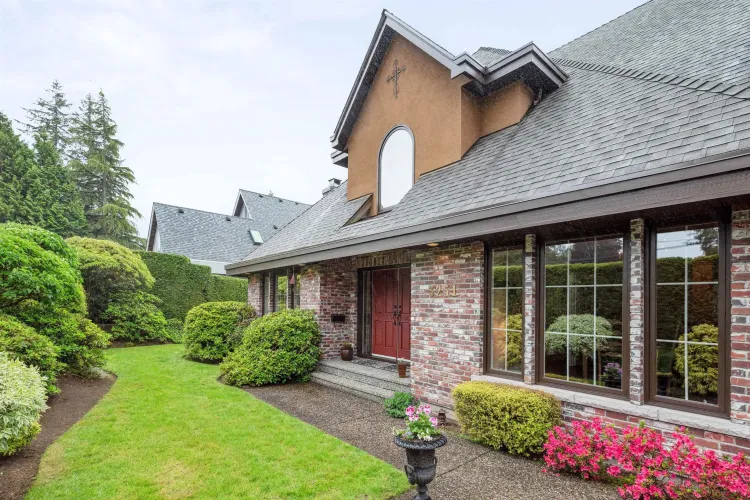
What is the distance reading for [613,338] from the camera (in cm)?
399

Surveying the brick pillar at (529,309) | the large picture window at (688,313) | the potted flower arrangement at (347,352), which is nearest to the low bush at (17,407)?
the potted flower arrangement at (347,352)

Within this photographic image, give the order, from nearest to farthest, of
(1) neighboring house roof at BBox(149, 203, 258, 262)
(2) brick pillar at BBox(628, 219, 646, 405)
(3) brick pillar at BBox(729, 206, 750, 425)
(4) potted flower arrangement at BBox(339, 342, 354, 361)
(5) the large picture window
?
(3) brick pillar at BBox(729, 206, 750, 425)
(5) the large picture window
(2) brick pillar at BBox(628, 219, 646, 405)
(4) potted flower arrangement at BBox(339, 342, 354, 361)
(1) neighboring house roof at BBox(149, 203, 258, 262)

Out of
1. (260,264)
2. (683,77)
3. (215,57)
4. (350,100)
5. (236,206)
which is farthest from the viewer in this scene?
(236,206)

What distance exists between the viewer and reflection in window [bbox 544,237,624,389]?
3990mm

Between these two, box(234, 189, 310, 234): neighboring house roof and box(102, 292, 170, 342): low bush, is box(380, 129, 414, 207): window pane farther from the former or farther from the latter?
box(234, 189, 310, 234): neighboring house roof

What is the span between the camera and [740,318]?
10.2ft

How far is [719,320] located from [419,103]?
569 cm

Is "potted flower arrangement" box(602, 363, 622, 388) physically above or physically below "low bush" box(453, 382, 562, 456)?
above

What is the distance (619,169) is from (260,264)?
8.13 metres

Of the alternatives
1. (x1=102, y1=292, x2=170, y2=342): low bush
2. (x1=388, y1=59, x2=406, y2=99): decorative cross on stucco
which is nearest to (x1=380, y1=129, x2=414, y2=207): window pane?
(x1=388, y1=59, x2=406, y2=99): decorative cross on stucco

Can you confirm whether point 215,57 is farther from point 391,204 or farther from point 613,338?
point 613,338

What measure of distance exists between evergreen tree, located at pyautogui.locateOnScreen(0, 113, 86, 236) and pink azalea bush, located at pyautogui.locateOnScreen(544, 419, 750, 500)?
2433cm

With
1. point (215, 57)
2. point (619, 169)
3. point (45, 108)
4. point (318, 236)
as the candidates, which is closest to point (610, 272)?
point (619, 169)

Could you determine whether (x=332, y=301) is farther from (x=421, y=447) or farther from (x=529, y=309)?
(x=421, y=447)
